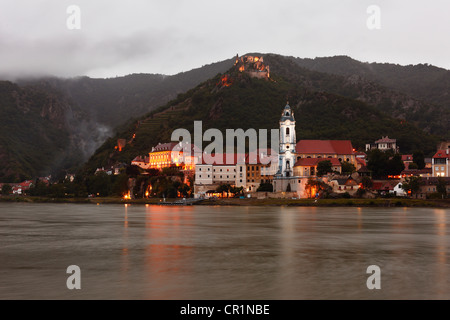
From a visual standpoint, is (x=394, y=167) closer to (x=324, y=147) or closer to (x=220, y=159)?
(x=324, y=147)

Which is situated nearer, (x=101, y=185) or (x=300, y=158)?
(x=300, y=158)

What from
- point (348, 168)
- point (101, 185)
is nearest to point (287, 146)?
point (348, 168)

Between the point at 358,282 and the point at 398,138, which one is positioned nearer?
the point at 358,282

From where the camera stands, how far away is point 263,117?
170625mm

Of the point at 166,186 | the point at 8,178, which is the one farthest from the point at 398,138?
the point at 8,178

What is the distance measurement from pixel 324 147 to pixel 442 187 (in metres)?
31.9

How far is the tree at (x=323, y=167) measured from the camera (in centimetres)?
9512


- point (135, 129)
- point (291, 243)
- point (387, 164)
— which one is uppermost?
point (135, 129)

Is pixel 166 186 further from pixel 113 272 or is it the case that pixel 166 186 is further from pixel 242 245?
pixel 113 272

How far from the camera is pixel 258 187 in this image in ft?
345

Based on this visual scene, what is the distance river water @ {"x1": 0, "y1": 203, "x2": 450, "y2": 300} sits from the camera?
2097 centimetres

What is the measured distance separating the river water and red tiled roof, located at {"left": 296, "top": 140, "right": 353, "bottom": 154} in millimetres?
59068

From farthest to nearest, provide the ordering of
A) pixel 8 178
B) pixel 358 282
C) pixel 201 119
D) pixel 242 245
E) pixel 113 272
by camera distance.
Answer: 1. pixel 8 178
2. pixel 201 119
3. pixel 242 245
4. pixel 113 272
5. pixel 358 282
